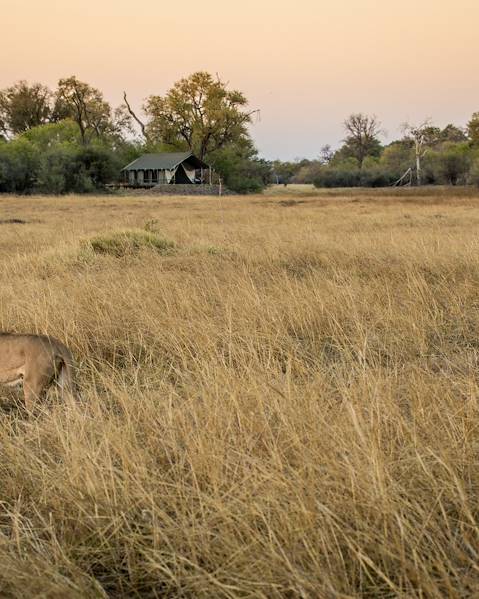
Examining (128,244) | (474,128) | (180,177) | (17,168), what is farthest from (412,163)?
(128,244)

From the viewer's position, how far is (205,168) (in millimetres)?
58500

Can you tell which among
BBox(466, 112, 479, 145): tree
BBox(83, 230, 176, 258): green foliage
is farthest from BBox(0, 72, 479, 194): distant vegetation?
BBox(83, 230, 176, 258): green foliage

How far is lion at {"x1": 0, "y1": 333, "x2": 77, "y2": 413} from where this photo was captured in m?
3.24

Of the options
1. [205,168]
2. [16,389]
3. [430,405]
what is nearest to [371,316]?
[430,405]

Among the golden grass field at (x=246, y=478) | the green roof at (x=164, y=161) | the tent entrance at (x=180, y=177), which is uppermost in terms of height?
the green roof at (x=164, y=161)

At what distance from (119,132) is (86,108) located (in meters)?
5.39

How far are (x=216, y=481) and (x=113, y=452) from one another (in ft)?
2.15

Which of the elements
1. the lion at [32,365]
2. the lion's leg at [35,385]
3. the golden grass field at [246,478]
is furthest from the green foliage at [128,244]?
the lion's leg at [35,385]

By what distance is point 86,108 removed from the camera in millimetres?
67188

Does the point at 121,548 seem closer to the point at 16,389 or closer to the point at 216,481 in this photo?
the point at 216,481

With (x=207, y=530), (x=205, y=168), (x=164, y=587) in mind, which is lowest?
(x=164, y=587)

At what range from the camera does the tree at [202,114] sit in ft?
198

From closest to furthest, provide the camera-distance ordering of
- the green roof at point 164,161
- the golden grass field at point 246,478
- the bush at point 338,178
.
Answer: the golden grass field at point 246,478
the green roof at point 164,161
the bush at point 338,178

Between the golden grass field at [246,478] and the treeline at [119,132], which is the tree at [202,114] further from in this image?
the golden grass field at [246,478]
